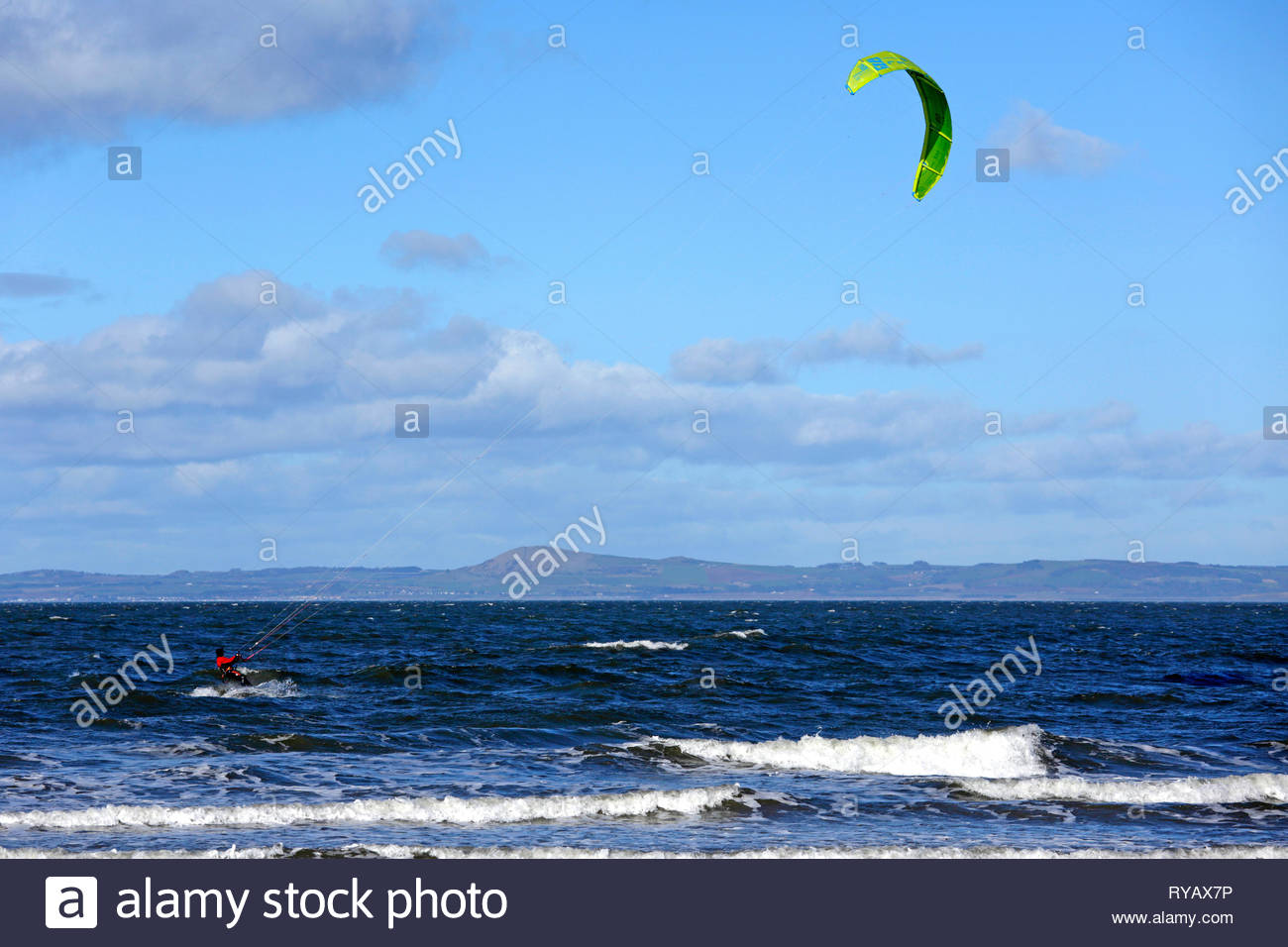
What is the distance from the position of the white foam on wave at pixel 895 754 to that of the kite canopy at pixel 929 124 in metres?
10.4

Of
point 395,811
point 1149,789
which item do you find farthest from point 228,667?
point 1149,789

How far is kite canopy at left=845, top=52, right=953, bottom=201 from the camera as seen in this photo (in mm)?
19766

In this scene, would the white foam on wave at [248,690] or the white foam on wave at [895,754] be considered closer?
the white foam on wave at [895,754]

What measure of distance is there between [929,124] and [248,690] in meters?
23.1

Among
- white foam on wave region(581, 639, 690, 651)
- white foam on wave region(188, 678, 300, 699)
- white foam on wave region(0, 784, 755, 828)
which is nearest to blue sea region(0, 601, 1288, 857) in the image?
white foam on wave region(0, 784, 755, 828)

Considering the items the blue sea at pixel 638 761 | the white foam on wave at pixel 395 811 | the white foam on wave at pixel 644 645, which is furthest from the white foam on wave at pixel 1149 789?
the white foam on wave at pixel 644 645

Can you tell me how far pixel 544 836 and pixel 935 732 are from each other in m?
12.9

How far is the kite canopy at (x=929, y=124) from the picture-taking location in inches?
778

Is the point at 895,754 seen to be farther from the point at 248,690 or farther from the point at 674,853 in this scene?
the point at 248,690

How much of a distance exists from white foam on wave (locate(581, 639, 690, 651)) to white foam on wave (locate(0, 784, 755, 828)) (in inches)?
1289

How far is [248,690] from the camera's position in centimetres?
3247

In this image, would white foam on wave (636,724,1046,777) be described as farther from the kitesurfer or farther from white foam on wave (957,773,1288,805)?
the kitesurfer
